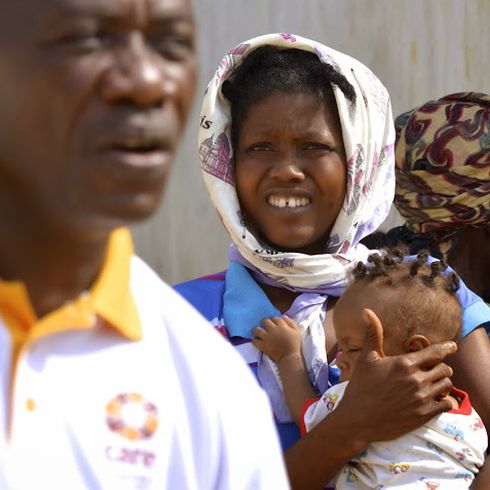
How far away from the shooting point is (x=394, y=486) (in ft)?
10.0

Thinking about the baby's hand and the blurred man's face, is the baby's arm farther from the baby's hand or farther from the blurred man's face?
the blurred man's face

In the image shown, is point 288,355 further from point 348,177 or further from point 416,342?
point 348,177

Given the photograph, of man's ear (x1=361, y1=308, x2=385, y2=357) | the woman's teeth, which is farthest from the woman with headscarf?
man's ear (x1=361, y1=308, x2=385, y2=357)

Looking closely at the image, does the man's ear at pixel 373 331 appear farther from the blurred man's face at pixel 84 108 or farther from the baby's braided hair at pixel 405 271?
the blurred man's face at pixel 84 108

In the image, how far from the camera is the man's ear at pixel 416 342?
3201 millimetres

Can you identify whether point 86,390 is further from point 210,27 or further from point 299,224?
point 210,27

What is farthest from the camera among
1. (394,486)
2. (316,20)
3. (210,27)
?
(316,20)

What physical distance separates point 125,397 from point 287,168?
1755mm

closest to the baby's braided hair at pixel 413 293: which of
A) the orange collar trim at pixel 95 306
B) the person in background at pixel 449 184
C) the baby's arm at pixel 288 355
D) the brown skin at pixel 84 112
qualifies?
the baby's arm at pixel 288 355

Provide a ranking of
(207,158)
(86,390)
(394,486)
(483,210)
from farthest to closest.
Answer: (483,210)
(207,158)
(394,486)
(86,390)

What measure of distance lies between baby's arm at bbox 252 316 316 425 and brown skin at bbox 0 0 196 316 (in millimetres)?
1685

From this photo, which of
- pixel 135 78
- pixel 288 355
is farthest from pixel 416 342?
pixel 135 78

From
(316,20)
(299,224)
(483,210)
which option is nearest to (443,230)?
(483,210)

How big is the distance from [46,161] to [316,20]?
4.55m
